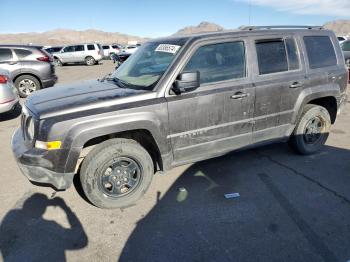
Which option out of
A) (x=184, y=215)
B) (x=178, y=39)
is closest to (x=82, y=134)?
(x=184, y=215)

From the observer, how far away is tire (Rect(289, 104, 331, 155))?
15.2 ft

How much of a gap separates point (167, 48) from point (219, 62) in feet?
2.24

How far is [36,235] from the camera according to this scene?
303cm

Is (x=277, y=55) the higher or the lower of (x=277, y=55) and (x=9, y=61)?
the lower

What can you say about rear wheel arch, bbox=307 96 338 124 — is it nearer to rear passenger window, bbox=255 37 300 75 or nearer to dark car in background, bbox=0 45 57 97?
rear passenger window, bbox=255 37 300 75

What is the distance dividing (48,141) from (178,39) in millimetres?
2004

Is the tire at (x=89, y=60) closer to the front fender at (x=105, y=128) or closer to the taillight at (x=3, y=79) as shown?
the taillight at (x=3, y=79)

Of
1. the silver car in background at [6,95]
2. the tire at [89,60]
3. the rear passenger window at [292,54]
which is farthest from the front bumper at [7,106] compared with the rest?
the tire at [89,60]

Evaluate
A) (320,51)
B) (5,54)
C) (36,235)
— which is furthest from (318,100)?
(5,54)

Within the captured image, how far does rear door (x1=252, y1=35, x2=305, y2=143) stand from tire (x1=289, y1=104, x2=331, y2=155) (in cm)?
35

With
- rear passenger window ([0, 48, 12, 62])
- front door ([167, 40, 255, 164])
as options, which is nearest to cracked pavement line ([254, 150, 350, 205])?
front door ([167, 40, 255, 164])

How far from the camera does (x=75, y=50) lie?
26312mm

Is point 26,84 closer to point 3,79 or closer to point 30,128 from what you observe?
point 3,79

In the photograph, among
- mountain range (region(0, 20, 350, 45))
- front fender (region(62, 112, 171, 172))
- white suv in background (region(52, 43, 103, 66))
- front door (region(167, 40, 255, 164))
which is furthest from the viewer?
mountain range (region(0, 20, 350, 45))
